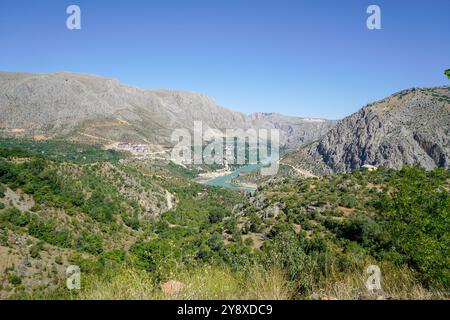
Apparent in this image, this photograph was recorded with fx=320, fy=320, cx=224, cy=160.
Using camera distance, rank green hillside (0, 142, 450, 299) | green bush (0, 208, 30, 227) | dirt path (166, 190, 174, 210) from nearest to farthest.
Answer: green hillside (0, 142, 450, 299) < green bush (0, 208, 30, 227) < dirt path (166, 190, 174, 210)

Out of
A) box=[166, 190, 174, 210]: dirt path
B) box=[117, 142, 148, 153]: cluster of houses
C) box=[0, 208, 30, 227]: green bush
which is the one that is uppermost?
box=[117, 142, 148, 153]: cluster of houses

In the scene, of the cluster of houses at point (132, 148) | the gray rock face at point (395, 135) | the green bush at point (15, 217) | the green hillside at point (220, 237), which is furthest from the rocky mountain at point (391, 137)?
the green bush at point (15, 217)

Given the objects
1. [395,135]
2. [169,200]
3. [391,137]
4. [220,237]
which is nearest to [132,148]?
[169,200]

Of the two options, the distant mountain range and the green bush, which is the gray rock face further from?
the green bush

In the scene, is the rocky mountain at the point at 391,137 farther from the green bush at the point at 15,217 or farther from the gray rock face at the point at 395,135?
the green bush at the point at 15,217

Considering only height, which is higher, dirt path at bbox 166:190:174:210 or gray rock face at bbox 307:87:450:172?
gray rock face at bbox 307:87:450:172

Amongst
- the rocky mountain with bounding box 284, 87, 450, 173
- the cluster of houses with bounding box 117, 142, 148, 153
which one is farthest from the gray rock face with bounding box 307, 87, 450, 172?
the cluster of houses with bounding box 117, 142, 148, 153

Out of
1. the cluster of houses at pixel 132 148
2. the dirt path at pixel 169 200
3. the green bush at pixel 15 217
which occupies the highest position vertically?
the cluster of houses at pixel 132 148

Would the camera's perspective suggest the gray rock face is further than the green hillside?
Yes
